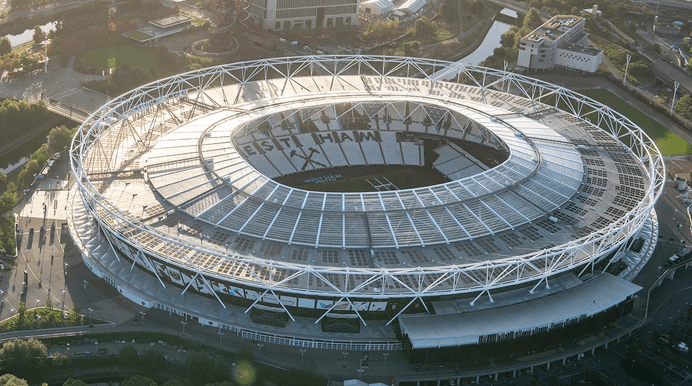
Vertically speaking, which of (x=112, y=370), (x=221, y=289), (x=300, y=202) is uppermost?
(x=300, y=202)

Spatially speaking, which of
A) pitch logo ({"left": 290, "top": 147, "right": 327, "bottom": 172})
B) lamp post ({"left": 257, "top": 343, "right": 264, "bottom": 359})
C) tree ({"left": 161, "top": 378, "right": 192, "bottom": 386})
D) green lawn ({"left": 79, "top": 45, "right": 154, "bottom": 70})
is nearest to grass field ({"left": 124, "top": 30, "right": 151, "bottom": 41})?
green lawn ({"left": 79, "top": 45, "right": 154, "bottom": 70})

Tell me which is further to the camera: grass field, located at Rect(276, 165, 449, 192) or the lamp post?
grass field, located at Rect(276, 165, 449, 192)

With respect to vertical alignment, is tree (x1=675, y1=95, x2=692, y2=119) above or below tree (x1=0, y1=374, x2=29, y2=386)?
above

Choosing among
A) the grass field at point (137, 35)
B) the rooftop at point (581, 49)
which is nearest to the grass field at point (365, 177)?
the rooftop at point (581, 49)

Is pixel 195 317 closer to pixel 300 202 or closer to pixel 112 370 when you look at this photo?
pixel 112 370

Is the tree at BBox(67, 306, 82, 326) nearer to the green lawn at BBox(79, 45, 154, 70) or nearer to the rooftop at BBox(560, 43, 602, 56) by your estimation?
the green lawn at BBox(79, 45, 154, 70)

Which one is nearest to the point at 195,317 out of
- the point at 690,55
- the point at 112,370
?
the point at 112,370

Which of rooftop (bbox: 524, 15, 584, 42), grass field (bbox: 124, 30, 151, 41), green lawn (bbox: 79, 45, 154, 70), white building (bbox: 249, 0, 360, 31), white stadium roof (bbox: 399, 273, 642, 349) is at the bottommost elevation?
white stadium roof (bbox: 399, 273, 642, 349)
